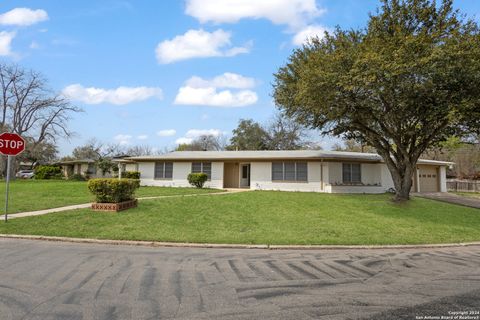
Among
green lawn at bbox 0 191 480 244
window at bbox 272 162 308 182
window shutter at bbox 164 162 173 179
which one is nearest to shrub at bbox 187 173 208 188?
window shutter at bbox 164 162 173 179

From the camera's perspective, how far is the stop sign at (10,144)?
11070 millimetres

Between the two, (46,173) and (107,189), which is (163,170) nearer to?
(107,189)

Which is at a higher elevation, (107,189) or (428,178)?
(428,178)

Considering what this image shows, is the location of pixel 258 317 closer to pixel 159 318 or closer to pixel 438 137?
pixel 159 318

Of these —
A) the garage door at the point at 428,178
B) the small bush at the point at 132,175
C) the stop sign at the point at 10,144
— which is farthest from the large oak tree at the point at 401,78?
the small bush at the point at 132,175

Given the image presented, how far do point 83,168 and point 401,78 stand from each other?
43264mm

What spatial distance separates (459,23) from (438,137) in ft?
→ 19.7

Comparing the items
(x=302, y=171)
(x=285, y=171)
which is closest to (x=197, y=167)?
(x=285, y=171)

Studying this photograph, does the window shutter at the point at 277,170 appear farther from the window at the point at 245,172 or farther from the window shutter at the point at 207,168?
the window shutter at the point at 207,168

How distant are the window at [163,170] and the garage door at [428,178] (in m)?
20.3

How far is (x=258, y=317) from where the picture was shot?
399 cm

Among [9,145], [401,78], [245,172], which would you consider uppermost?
[401,78]

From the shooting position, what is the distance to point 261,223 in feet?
38.4

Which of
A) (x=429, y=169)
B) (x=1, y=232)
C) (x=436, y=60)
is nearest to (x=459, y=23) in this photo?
(x=436, y=60)
